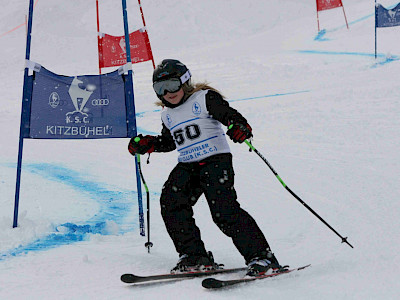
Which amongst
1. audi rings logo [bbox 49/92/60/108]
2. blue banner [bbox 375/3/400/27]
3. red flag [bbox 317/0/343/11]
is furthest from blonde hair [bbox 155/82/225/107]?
red flag [bbox 317/0/343/11]

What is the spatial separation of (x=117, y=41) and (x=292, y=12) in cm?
2322

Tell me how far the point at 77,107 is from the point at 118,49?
24.0ft

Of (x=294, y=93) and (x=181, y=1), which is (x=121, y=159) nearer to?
(x=294, y=93)

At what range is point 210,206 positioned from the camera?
2.77 metres

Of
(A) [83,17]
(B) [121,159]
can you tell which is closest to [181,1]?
(A) [83,17]

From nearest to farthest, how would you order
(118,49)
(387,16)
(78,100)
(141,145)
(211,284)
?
(211,284) < (141,145) < (78,100) < (118,49) < (387,16)

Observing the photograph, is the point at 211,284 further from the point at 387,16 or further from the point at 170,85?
the point at 387,16

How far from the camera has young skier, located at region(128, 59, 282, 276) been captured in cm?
271

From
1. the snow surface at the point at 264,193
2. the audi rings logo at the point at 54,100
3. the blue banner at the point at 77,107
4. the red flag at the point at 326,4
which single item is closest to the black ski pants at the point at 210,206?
the snow surface at the point at 264,193

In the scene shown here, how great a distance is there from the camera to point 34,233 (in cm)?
363

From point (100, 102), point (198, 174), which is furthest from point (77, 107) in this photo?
point (198, 174)

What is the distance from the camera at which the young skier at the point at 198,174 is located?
2711 millimetres

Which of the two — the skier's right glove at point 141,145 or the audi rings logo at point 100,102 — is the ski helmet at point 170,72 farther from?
the audi rings logo at point 100,102

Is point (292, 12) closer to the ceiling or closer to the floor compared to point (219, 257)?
closer to the ceiling
